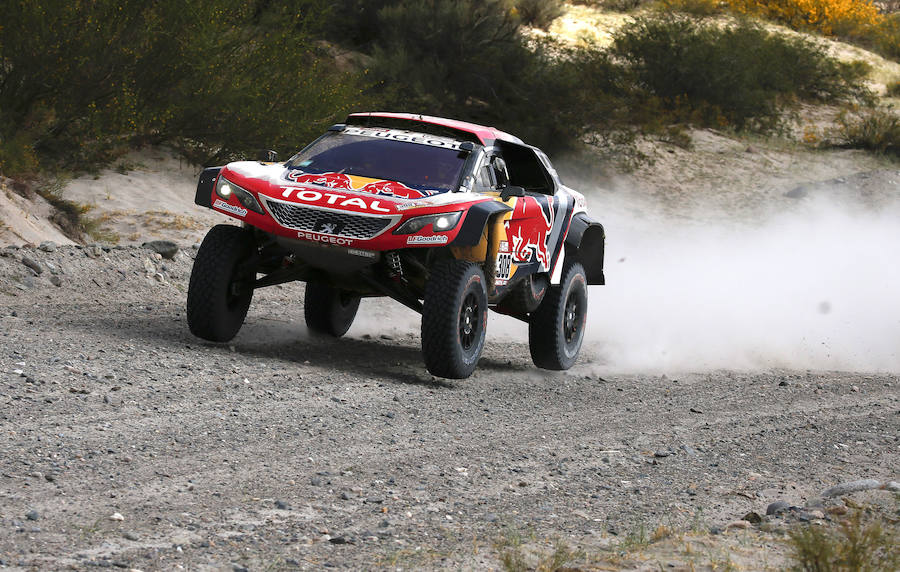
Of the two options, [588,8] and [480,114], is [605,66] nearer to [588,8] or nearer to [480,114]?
[480,114]

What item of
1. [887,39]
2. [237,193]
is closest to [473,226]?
[237,193]

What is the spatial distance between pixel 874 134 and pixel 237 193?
2291 centimetres

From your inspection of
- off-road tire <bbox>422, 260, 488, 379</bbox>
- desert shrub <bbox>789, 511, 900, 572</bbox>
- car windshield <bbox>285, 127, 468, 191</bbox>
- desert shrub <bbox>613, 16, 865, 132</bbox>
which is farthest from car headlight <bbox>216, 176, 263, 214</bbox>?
desert shrub <bbox>613, 16, 865, 132</bbox>

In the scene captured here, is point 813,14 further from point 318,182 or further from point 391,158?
point 318,182

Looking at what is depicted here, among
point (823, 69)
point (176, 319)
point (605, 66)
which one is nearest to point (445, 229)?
point (176, 319)

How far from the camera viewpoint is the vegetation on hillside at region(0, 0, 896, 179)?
15.7m

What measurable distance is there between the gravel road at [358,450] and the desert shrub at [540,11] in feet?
78.9

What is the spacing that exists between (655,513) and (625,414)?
2760 mm

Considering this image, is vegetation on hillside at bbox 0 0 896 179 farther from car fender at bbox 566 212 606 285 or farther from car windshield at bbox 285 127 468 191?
car fender at bbox 566 212 606 285

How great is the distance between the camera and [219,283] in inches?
344

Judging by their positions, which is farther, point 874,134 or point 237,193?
point 874,134

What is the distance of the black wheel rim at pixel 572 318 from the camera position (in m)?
10.9

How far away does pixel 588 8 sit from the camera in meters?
39.6

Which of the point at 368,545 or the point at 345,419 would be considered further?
the point at 345,419
